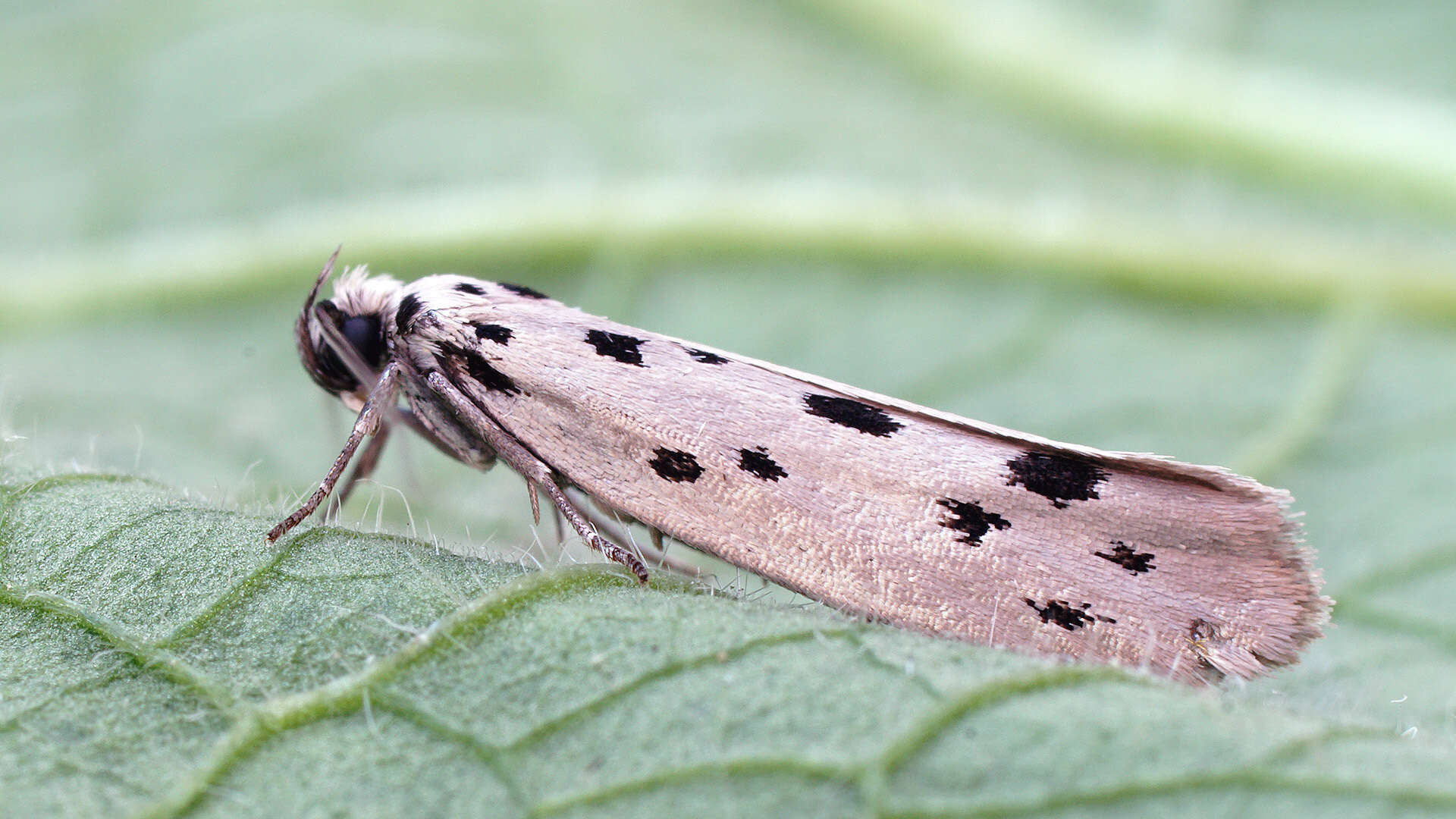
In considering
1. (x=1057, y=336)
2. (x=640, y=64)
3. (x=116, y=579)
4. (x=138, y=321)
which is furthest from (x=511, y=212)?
(x=116, y=579)

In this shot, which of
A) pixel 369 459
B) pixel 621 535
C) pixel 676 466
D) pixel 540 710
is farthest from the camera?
pixel 369 459

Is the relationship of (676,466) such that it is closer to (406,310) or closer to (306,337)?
(406,310)

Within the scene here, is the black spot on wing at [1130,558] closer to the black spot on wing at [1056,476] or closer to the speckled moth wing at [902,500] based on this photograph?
the speckled moth wing at [902,500]

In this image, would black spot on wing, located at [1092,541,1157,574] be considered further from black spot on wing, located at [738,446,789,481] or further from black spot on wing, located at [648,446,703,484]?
black spot on wing, located at [648,446,703,484]

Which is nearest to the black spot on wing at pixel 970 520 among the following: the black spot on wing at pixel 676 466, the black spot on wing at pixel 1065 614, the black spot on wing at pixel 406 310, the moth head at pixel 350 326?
the black spot on wing at pixel 1065 614

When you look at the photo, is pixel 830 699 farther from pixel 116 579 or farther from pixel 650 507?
pixel 116 579

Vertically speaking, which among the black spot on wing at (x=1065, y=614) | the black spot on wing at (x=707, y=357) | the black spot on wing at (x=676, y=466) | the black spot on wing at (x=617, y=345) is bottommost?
the black spot on wing at (x=1065, y=614)

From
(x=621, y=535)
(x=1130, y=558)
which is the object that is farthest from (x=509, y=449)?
(x=1130, y=558)
